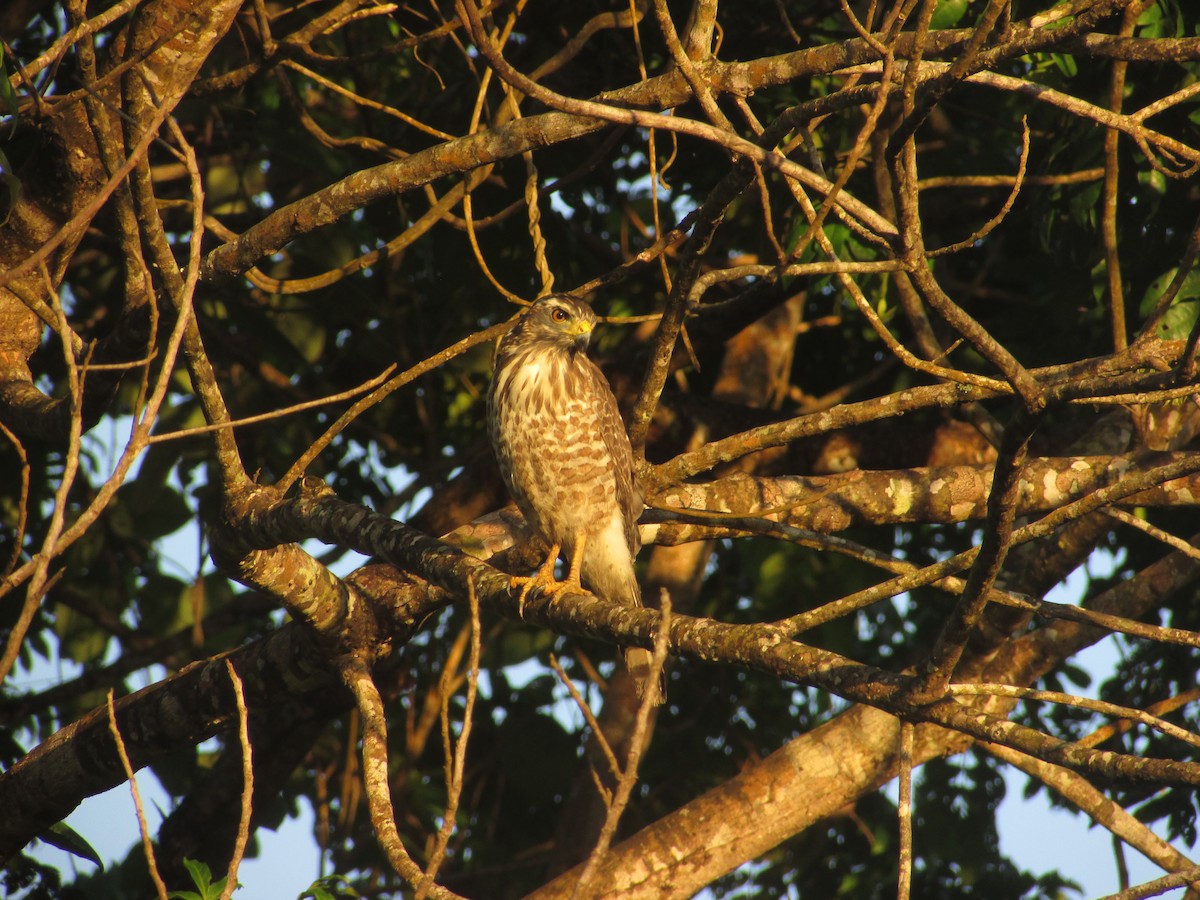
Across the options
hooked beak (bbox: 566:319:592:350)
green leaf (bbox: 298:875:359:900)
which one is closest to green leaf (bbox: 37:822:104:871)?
green leaf (bbox: 298:875:359:900)

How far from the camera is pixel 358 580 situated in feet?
14.0

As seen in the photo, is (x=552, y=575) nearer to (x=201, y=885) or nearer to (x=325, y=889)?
(x=325, y=889)

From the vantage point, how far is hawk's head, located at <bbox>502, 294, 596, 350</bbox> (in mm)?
4738

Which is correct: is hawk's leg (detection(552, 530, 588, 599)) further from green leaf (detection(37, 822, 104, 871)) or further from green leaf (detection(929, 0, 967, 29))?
green leaf (detection(929, 0, 967, 29))

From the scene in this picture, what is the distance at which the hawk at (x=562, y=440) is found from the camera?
462cm

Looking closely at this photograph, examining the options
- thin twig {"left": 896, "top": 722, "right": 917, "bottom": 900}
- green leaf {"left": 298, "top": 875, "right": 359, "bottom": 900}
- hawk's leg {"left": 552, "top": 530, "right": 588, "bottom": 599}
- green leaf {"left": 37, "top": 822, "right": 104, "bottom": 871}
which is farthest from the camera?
hawk's leg {"left": 552, "top": 530, "right": 588, "bottom": 599}

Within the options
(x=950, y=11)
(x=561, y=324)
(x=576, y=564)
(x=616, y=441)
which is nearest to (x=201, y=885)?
(x=576, y=564)

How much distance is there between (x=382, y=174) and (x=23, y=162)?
1608 millimetres

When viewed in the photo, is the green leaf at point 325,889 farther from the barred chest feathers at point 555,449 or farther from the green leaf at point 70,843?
the barred chest feathers at point 555,449

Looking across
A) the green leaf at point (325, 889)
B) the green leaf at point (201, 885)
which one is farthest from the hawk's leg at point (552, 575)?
the green leaf at point (201, 885)

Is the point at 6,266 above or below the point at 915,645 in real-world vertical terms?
above

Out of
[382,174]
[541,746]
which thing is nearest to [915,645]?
[541,746]

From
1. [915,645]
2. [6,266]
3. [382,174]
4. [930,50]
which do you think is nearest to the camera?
[930,50]

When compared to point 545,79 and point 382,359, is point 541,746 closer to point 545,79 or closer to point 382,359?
point 382,359
